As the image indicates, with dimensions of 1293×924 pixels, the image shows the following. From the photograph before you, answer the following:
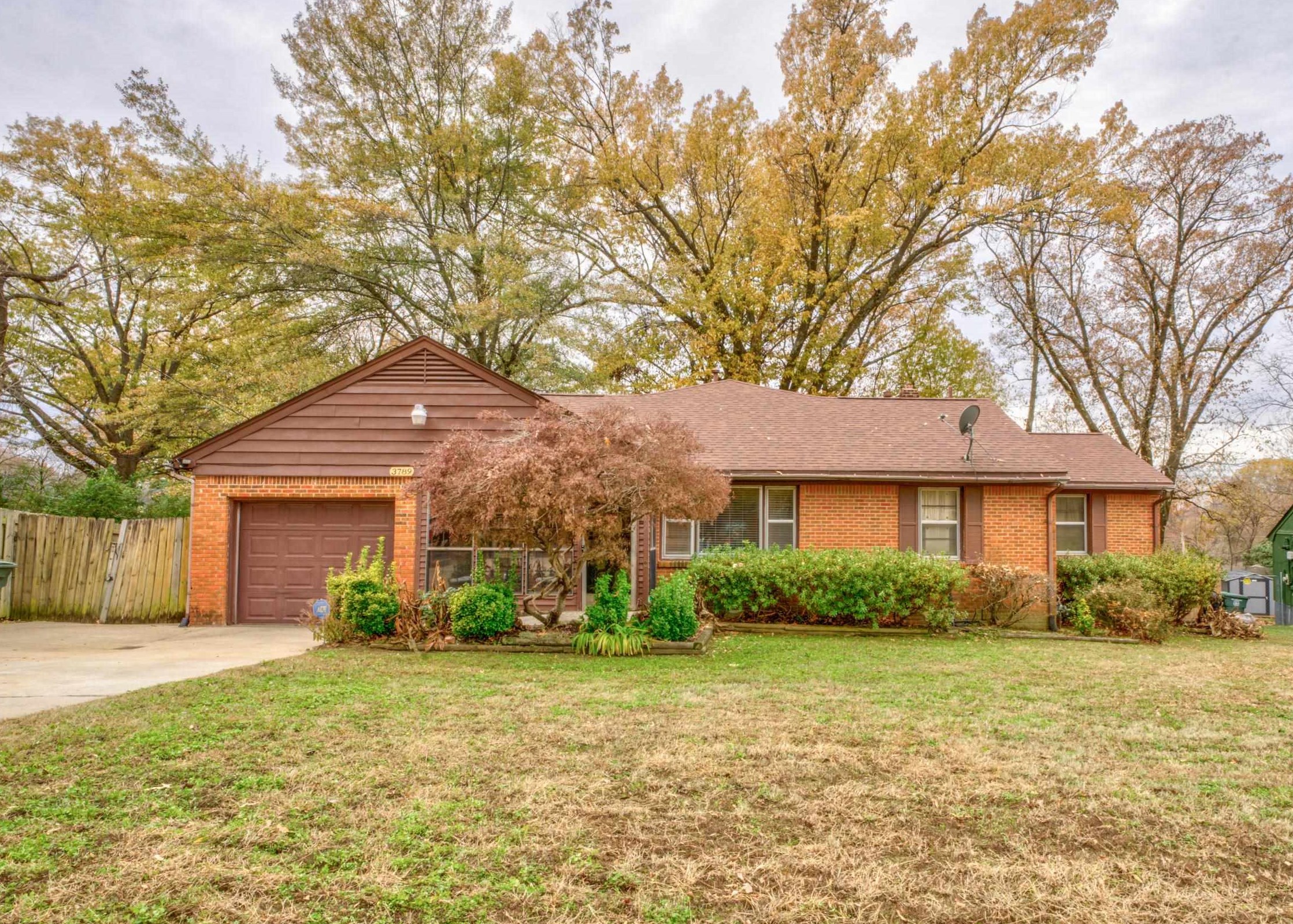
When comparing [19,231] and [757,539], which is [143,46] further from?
[757,539]

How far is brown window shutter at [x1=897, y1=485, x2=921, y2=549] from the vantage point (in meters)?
14.8

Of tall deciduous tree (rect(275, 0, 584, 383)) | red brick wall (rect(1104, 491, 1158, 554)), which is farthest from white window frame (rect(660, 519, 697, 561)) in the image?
tall deciduous tree (rect(275, 0, 584, 383))

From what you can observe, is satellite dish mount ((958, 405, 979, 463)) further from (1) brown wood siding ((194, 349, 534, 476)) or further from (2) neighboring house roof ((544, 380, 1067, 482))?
(1) brown wood siding ((194, 349, 534, 476))

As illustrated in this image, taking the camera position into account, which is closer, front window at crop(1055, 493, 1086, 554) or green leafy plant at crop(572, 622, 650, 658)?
green leafy plant at crop(572, 622, 650, 658)

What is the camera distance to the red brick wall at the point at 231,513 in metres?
13.3

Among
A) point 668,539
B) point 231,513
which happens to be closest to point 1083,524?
point 668,539

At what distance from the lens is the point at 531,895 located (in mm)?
3213

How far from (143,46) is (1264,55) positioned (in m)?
25.3

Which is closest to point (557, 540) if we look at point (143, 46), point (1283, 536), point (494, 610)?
point (494, 610)

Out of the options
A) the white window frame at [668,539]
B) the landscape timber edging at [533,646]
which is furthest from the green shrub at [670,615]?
the white window frame at [668,539]

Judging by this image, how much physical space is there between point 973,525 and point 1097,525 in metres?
3.47

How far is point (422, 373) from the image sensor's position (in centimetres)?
1367

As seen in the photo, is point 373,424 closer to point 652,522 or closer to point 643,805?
point 652,522

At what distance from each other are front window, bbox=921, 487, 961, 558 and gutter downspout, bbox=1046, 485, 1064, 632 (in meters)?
1.55
